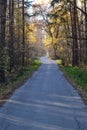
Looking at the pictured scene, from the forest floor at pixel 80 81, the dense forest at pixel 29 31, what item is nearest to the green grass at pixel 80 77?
the forest floor at pixel 80 81

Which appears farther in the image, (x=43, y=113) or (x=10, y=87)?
(x=10, y=87)

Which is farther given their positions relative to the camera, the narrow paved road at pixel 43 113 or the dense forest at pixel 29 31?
the dense forest at pixel 29 31

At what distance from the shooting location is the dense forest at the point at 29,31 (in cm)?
2559

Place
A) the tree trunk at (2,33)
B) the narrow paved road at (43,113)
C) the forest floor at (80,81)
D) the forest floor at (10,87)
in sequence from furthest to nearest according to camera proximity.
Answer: the tree trunk at (2,33), the forest floor at (80,81), the forest floor at (10,87), the narrow paved road at (43,113)

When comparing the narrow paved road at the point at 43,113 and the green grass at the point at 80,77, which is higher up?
the narrow paved road at the point at 43,113

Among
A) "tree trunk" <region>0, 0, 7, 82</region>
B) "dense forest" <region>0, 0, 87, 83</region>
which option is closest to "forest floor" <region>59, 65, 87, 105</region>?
"dense forest" <region>0, 0, 87, 83</region>

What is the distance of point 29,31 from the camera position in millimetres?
56875

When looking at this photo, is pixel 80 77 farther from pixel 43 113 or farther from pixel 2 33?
pixel 43 113

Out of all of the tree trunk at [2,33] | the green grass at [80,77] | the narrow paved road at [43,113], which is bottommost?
the green grass at [80,77]

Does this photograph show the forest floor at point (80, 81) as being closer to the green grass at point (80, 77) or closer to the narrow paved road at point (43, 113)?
the green grass at point (80, 77)

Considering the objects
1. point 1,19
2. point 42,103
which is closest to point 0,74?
point 1,19

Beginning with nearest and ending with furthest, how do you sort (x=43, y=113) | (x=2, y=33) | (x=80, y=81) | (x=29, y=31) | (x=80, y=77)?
(x=43, y=113) < (x=2, y=33) < (x=80, y=81) < (x=80, y=77) < (x=29, y=31)

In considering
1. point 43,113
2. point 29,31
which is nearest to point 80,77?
point 43,113

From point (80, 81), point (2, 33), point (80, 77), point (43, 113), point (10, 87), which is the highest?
point (2, 33)
